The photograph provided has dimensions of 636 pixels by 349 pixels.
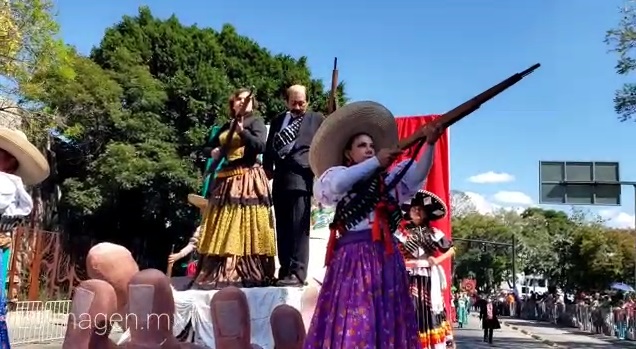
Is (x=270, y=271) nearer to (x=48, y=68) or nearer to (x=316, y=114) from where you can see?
(x=316, y=114)

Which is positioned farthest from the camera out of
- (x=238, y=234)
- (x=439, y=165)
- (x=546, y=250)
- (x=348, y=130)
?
(x=546, y=250)

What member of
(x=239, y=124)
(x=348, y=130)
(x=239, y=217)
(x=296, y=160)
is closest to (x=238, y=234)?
(x=239, y=217)

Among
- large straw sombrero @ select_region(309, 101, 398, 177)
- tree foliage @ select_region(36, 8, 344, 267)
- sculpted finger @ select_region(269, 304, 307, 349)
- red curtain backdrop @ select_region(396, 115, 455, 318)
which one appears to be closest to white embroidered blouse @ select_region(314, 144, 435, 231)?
large straw sombrero @ select_region(309, 101, 398, 177)

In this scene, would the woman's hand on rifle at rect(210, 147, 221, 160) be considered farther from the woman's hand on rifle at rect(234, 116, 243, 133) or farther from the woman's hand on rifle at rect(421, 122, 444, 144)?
the woman's hand on rifle at rect(421, 122, 444, 144)

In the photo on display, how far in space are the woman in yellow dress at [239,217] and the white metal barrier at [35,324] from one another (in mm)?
8771

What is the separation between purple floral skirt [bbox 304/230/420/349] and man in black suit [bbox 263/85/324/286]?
1898 millimetres

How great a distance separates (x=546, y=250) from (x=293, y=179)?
168ft

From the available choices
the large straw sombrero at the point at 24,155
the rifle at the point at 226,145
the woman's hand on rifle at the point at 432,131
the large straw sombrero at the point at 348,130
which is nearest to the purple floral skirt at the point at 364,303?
the large straw sombrero at the point at 348,130

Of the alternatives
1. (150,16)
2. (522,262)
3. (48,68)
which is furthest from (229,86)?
(522,262)

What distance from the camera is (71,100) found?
74.3ft

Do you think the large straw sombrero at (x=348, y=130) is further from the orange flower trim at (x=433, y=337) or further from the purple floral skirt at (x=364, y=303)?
the orange flower trim at (x=433, y=337)

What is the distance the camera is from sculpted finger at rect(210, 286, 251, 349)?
3.59 m

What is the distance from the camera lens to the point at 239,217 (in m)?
5.57

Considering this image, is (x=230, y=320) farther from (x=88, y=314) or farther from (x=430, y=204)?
(x=430, y=204)
